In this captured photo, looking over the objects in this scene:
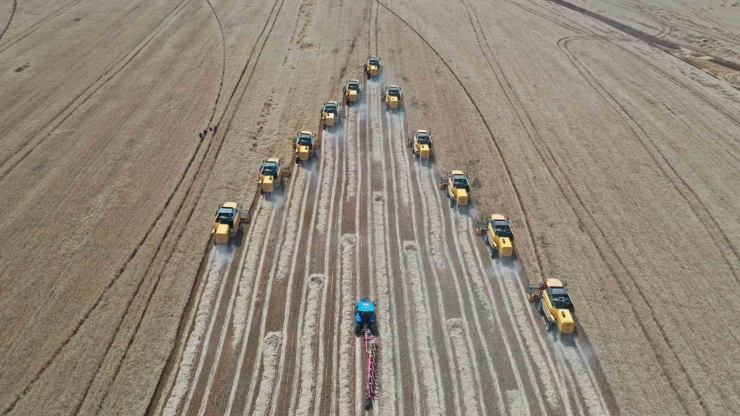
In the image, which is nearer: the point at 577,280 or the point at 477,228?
the point at 577,280

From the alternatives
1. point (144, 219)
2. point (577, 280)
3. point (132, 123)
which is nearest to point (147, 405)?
point (144, 219)

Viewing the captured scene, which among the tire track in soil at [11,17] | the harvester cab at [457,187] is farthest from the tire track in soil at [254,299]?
the tire track in soil at [11,17]

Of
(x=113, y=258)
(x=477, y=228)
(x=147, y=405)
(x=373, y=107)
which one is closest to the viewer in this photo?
(x=147, y=405)

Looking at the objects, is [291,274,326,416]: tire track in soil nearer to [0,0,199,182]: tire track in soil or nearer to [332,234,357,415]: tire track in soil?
[332,234,357,415]: tire track in soil

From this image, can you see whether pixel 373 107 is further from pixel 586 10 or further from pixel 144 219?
pixel 586 10

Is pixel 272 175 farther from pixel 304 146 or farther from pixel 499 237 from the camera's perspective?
pixel 499 237
